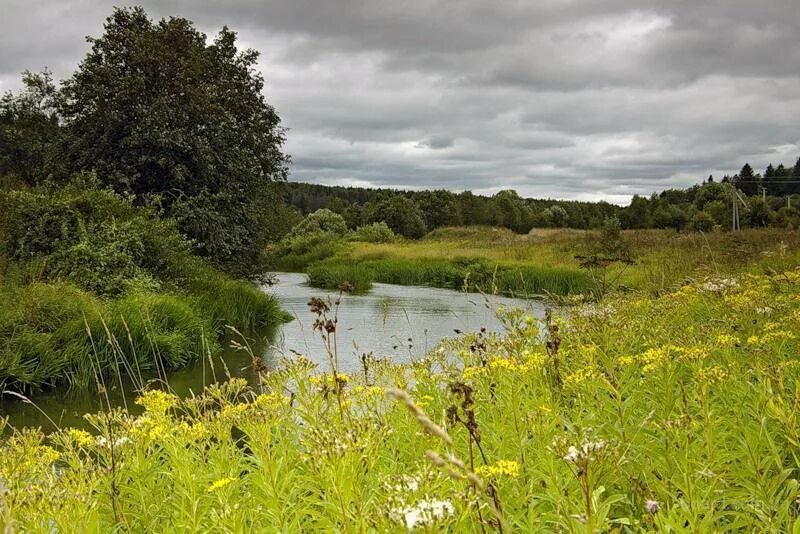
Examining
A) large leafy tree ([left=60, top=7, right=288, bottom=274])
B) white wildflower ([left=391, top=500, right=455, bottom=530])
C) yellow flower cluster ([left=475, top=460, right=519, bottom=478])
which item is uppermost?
large leafy tree ([left=60, top=7, right=288, bottom=274])

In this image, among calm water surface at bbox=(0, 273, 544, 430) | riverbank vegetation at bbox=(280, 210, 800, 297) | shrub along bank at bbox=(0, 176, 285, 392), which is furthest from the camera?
riverbank vegetation at bbox=(280, 210, 800, 297)

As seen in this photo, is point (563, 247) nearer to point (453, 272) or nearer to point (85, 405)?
point (453, 272)

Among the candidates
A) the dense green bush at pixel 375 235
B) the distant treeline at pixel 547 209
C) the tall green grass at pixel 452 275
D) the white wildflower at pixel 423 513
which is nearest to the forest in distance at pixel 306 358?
the white wildflower at pixel 423 513

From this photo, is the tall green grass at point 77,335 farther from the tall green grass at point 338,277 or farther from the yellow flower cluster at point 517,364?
the tall green grass at point 338,277

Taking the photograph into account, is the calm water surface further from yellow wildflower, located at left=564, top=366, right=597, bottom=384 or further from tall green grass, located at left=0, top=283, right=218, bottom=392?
yellow wildflower, located at left=564, top=366, right=597, bottom=384

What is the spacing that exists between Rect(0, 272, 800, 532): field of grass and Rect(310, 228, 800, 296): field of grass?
791 centimetres

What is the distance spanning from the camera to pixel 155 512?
8.39 feet

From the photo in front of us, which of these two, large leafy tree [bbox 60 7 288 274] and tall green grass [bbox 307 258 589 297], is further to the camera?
tall green grass [bbox 307 258 589 297]

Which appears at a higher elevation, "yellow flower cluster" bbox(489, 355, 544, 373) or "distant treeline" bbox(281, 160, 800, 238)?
"distant treeline" bbox(281, 160, 800, 238)

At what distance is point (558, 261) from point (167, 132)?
1569 centimetres

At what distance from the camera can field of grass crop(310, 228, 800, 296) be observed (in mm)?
12938

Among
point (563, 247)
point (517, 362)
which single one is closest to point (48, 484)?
point (517, 362)

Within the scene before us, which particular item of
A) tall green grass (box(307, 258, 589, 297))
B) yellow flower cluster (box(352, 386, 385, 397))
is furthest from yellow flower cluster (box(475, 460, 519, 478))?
tall green grass (box(307, 258, 589, 297))

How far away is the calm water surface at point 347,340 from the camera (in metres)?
8.05
